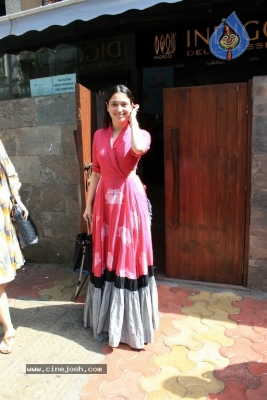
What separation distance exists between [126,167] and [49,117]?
2.08m

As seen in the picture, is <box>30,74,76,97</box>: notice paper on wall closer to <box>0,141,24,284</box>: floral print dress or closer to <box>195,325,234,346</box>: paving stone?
<box>0,141,24,284</box>: floral print dress

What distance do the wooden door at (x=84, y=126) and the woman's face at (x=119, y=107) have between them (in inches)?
25.7

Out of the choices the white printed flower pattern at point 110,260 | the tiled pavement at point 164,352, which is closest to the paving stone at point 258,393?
the tiled pavement at point 164,352

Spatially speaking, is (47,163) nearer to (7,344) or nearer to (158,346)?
(7,344)

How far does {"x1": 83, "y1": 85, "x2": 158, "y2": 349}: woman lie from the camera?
2.49 meters

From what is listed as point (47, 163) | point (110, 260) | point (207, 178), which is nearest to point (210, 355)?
point (110, 260)

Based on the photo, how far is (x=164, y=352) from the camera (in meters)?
2.59

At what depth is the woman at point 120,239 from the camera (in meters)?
2.49

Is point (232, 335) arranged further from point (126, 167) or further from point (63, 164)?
point (63, 164)

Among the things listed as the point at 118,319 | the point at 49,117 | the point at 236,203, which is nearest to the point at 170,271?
the point at 236,203

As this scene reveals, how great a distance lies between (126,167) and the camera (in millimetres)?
2500

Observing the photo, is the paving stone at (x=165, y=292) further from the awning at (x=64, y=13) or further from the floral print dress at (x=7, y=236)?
the awning at (x=64, y=13)

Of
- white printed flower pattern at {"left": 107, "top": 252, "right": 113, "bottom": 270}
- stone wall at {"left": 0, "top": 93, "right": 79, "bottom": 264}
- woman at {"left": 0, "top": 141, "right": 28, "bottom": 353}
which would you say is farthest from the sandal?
stone wall at {"left": 0, "top": 93, "right": 79, "bottom": 264}

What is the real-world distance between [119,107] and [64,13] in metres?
1.72
